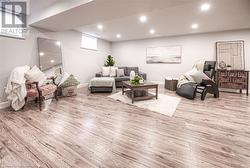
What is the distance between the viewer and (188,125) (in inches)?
97.2

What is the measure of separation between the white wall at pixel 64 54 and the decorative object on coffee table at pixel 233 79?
515cm

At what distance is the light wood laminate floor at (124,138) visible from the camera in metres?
1.56

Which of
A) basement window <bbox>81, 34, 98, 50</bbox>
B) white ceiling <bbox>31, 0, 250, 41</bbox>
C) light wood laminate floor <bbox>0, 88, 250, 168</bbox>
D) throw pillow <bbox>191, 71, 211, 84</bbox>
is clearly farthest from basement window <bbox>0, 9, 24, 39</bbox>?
throw pillow <bbox>191, 71, 211, 84</bbox>

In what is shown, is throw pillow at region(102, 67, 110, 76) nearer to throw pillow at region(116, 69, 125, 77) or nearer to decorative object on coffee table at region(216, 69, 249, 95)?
throw pillow at region(116, 69, 125, 77)

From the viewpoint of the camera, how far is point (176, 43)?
253 inches

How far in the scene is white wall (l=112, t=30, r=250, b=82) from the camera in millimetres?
5473

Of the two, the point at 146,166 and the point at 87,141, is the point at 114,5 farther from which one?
the point at 146,166

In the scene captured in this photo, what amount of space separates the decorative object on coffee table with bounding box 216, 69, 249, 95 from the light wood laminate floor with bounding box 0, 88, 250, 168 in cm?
205

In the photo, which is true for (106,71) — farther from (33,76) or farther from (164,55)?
(33,76)

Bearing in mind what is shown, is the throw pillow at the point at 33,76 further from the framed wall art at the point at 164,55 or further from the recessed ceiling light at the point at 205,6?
the framed wall art at the point at 164,55

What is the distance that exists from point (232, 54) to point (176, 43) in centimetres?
214

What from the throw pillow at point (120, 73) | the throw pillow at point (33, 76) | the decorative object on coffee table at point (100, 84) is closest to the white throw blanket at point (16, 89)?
the throw pillow at point (33, 76)

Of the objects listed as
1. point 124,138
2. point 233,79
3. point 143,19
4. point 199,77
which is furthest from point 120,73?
point 124,138

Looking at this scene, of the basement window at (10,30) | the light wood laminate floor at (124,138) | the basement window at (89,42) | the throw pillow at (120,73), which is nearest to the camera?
the light wood laminate floor at (124,138)
